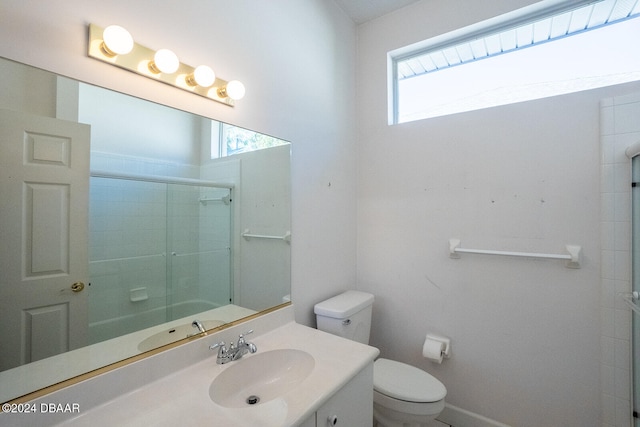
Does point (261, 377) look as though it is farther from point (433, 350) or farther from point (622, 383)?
point (622, 383)

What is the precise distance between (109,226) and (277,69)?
1.10 metres

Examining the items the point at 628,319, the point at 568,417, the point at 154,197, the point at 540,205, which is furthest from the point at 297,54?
the point at 568,417

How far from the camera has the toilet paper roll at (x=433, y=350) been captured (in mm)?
1719

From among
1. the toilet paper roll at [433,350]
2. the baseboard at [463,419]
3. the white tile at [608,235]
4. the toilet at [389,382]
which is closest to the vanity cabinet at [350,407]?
the toilet at [389,382]

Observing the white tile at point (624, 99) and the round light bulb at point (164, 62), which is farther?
the white tile at point (624, 99)

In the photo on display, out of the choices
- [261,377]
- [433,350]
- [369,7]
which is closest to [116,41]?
[261,377]

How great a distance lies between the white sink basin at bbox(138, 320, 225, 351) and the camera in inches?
38.3

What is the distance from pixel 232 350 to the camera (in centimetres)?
113

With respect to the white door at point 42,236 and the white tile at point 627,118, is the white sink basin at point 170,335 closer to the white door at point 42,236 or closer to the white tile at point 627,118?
the white door at point 42,236

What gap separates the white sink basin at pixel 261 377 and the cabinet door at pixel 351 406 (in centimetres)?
17

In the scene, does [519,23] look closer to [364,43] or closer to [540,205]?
[364,43]

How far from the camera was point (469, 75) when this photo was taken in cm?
190

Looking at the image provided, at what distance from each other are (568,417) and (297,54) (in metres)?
2.50

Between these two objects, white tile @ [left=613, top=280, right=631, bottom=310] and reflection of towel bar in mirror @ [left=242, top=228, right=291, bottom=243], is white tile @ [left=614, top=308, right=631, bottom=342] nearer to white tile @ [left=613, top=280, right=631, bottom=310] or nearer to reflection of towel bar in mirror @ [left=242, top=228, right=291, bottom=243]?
white tile @ [left=613, top=280, right=631, bottom=310]
